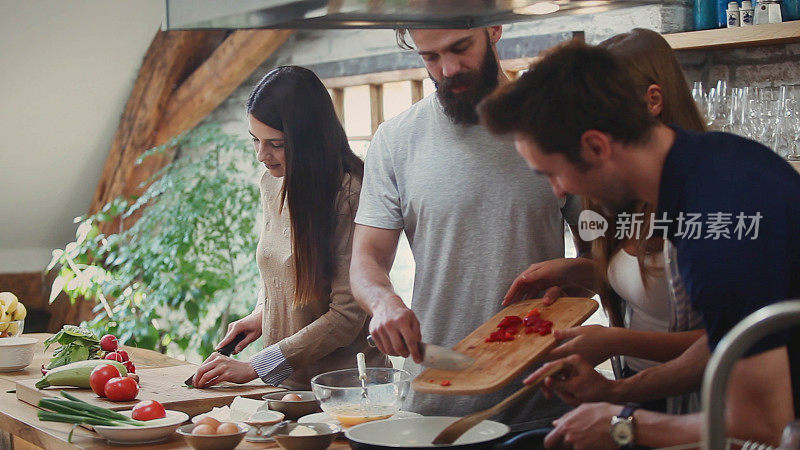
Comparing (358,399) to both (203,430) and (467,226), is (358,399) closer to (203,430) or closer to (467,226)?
(203,430)

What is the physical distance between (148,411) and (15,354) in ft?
3.90

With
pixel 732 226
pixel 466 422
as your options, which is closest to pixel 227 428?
pixel 466 422

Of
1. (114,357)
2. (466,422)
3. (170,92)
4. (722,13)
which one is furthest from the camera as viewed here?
(170,92)

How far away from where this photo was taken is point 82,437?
2182mm

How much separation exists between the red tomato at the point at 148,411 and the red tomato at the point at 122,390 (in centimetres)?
24

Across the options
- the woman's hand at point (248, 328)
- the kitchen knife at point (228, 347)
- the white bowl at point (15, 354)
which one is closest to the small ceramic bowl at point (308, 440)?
the kitchen knife at point (228, 347)

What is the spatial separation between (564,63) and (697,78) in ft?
6.60

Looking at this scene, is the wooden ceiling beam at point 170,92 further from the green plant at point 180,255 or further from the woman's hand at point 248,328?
the woman's hand at point 248,328

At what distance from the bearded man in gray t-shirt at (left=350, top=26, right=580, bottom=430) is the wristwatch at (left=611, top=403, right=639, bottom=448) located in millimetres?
560

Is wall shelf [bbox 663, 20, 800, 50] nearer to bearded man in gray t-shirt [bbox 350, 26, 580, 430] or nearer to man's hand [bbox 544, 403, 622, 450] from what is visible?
bearded man in gray t-shirt [bbox 350, 26, 580, 430]

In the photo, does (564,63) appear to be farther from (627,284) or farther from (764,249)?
(627,284)

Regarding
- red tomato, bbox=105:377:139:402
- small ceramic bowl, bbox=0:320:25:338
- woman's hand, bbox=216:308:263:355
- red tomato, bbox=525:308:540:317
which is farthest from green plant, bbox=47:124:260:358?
red tomato, bbox=525:308:540:317

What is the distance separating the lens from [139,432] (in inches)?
82.7

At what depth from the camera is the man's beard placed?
2346 millimetres
